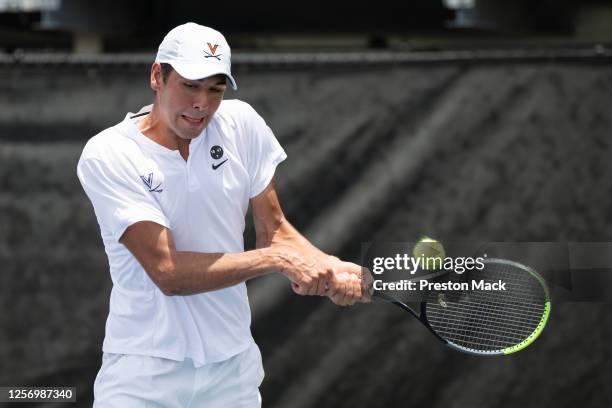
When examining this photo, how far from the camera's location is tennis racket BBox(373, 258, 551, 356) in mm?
3281

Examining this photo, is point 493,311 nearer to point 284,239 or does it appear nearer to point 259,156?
point 284,239

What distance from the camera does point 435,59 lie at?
385 centimetres

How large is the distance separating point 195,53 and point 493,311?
1.57 meters

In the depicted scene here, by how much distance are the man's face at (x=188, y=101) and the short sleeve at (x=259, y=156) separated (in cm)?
23

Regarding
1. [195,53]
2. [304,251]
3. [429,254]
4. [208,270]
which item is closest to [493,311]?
[429,254]

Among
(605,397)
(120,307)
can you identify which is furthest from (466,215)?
(120,307)

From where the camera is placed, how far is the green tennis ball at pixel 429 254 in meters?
3.33

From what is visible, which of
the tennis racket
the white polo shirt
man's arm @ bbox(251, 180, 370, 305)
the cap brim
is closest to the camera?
the cap brim

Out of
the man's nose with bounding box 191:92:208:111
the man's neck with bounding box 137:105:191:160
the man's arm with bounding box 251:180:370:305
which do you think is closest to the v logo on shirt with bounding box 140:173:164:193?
the man's neck with bounding box 137:105:191:160

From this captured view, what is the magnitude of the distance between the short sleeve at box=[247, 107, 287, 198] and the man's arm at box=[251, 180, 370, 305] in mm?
43

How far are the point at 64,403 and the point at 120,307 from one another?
4.20ft

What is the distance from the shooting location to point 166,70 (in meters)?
2.65

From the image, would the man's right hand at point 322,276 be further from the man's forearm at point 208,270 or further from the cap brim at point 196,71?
the cap brim at point 196,71

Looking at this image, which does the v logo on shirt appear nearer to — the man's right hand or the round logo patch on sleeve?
the round logo patch on sleeve
